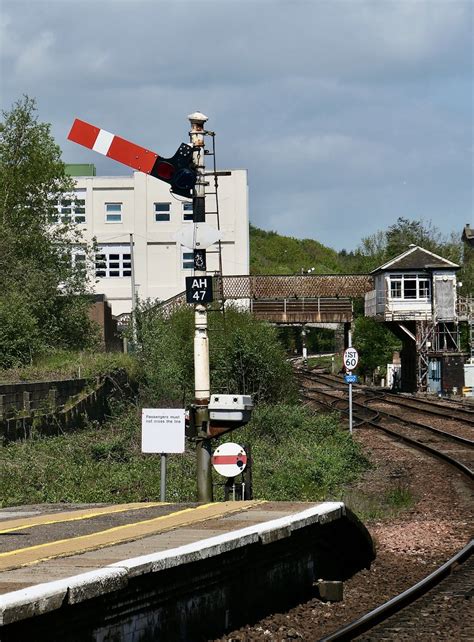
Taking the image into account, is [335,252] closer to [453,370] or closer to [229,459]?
[453,370]

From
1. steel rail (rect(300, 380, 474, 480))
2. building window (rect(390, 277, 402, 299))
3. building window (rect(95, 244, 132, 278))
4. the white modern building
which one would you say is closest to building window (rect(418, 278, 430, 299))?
building window (rect(390, 277, 402, 299))

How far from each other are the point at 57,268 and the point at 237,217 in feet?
103

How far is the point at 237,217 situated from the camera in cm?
7150

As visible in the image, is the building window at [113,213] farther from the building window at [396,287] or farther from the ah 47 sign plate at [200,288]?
the ah 47 sign plate at [200,288]

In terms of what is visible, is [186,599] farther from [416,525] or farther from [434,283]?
[434,283]

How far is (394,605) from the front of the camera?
9422mm

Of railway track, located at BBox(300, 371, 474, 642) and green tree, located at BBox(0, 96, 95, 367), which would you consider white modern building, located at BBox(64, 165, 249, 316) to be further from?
green tree, located at BBox(0, 96, 95, 367)

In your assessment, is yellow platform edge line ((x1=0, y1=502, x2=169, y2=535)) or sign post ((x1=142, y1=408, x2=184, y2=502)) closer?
yellow platform edge line ((x1=0, y1=502, x2=169, y2=535))

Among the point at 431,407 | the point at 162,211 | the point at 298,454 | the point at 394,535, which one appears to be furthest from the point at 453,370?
the point at 394,535

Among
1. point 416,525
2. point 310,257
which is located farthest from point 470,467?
point 310,257

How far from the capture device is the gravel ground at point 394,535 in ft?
30.2

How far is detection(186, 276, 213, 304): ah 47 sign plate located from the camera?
44.4 ft

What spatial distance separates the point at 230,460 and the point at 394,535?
91.6 inches

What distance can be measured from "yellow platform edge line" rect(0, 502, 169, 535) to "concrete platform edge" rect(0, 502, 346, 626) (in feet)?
7.40
